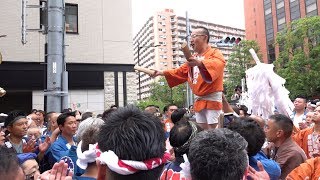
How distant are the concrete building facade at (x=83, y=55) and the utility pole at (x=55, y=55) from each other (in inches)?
281

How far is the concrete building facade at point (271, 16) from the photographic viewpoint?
1841 inches

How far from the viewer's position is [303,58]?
3152cm

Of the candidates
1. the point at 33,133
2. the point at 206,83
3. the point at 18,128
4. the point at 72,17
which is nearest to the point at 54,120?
the point at 33,133

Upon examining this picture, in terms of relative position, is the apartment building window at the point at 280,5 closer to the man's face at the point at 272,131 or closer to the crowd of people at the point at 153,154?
the man's face at the point at 272,131

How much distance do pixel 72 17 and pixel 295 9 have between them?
4075 centimetres

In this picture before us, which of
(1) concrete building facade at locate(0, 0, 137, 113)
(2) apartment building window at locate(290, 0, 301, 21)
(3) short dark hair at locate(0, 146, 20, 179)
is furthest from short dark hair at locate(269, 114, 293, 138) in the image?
(2) apartment building window at locate(290, 0, 301, 21)

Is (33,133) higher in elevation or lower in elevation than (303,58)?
lower

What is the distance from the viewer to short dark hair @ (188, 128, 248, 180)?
1.80 m

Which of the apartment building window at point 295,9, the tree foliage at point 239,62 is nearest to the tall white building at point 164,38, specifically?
the apartment building window at point 295,9

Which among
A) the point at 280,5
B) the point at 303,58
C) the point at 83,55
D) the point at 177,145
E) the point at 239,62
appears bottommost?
the point at 177,145

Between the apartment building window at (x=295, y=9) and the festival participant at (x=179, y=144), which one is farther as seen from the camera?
the apartment building window at (x=295, y=9)

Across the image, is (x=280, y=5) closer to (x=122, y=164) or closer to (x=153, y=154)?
(x=153, y=154)

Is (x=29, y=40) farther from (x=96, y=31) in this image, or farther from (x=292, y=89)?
(x=292, y=89)

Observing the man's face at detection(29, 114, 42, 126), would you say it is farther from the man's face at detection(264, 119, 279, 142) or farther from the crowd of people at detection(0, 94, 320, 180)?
the man's face at detection(264, 119, 279, 142)
